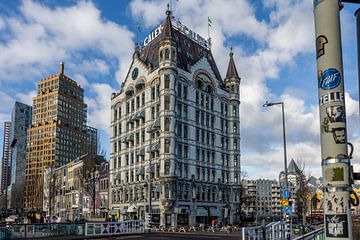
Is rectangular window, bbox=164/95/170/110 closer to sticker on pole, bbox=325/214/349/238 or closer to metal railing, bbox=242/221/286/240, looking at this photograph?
metal railing, bbox=242/221/286/240

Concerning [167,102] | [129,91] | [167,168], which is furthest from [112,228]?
[129,91]

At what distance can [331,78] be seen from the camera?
613 centimetres

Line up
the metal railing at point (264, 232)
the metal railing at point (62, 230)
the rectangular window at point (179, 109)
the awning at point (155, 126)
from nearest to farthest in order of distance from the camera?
the metal railing at point (264, 232), the metal railing at point (62, 230), the awning at point (155, 126), the rectangular window at point (179, 109)

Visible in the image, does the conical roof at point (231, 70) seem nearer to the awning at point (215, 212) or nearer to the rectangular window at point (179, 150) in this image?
the rectangular window at point (179, 150)

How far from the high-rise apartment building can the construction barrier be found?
136 m

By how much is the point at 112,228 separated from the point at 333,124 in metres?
35.1

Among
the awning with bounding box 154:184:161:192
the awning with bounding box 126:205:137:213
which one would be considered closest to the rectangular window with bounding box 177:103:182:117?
the awning with bounding box 154:184:161:192

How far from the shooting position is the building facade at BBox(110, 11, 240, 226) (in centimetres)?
6206

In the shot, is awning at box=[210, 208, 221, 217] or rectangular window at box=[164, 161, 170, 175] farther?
awning at box=[210, 208, 221, 217]

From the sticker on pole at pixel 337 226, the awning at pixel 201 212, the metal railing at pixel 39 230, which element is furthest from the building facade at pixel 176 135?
the sticker on pole at pixel 337 226


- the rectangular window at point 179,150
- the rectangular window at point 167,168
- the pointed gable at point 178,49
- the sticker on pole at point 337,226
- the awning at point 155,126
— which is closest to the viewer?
the sticker on pole at point 337,226

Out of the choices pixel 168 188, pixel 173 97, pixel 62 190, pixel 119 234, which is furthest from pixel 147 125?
pixel 62 190

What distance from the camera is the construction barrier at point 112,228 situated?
1443 inches

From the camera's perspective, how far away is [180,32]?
74.1m
